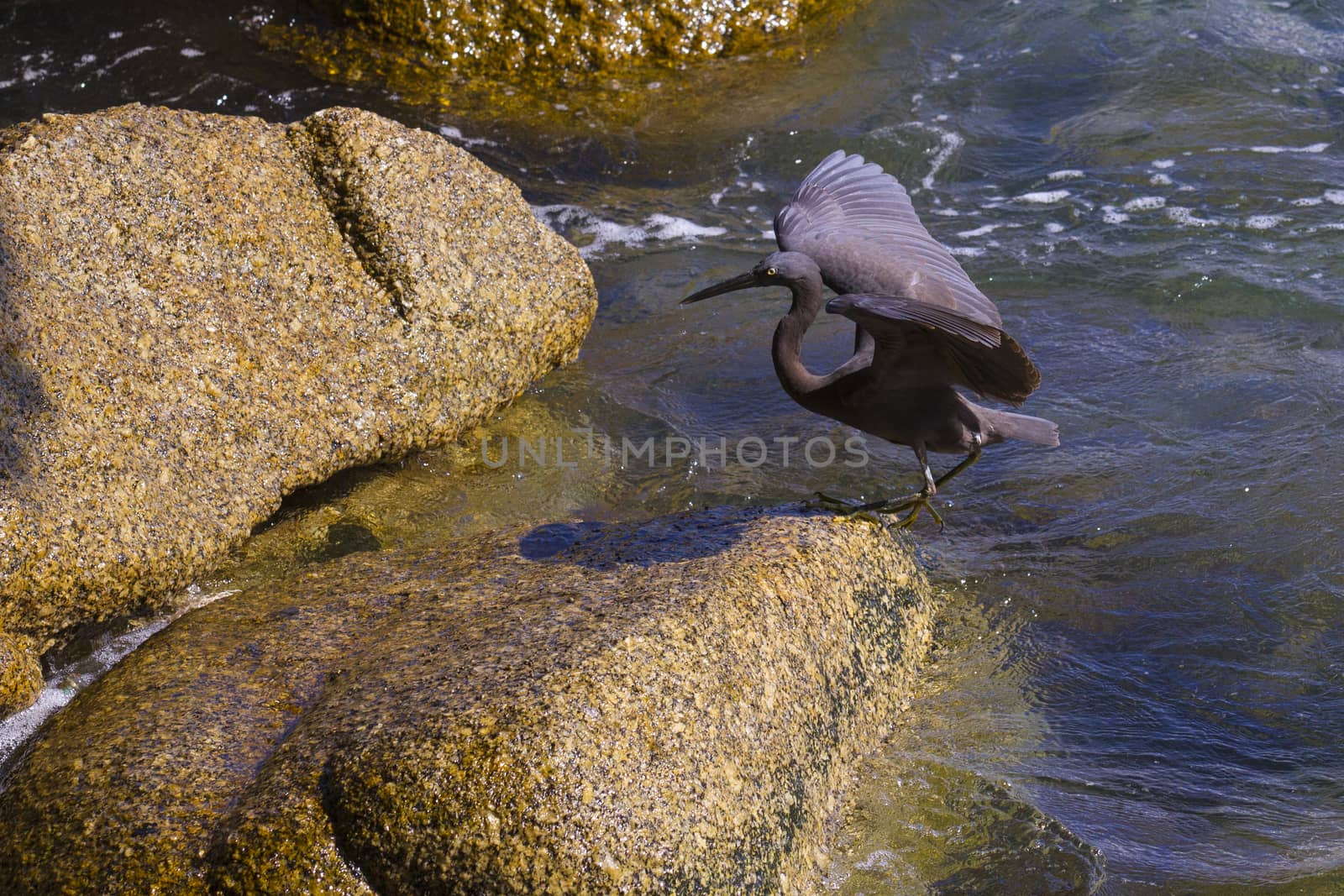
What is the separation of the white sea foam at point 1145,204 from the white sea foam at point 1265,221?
1.58 feet

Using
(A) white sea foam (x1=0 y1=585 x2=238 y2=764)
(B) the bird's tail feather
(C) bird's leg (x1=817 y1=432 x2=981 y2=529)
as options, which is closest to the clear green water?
(A) white sea foam (x1=0 y1=585 x2=238 y2=764)

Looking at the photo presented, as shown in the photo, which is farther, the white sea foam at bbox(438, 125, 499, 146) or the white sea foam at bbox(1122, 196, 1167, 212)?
the white sea foam at bbox(438, 125, 499, 146)

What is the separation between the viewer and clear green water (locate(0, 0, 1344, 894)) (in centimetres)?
345

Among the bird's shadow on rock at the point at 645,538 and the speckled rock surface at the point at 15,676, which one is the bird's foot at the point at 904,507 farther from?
the speckled rock surface at the point at 15,676

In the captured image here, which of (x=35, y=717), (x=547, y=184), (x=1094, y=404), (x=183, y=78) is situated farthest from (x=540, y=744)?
(x=183, y=78)

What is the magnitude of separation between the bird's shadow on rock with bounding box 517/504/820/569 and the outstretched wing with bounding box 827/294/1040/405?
0.60 meters

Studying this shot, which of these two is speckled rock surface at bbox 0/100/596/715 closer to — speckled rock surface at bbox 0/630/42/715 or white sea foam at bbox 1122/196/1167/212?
speckled rock surface at bbox 0/630/42/715

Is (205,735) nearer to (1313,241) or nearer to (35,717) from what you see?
(35,717)

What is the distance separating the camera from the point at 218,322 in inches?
159

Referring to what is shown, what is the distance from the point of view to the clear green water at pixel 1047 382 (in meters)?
3.45

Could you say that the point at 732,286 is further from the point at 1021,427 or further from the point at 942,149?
the point at 942,149

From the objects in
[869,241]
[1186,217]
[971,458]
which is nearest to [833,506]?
[971,458]

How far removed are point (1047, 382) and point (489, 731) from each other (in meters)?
3.78

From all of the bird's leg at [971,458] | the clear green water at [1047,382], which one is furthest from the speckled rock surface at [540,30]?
the bird's leg at [971,458]
